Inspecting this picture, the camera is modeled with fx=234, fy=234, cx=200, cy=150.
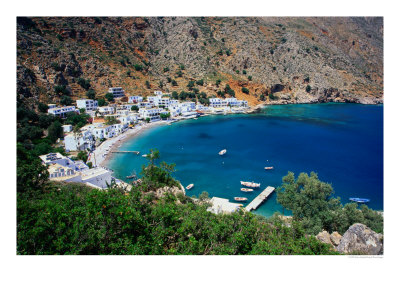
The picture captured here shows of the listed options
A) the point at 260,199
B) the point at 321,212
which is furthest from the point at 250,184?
the point at 321,212

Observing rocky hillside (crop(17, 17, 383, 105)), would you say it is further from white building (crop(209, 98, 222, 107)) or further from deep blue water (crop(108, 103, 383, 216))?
deep blue water (crop(108, 103, 383, 216))

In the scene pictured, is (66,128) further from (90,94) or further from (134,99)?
(134,99)

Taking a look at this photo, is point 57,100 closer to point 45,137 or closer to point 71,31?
point 45,137

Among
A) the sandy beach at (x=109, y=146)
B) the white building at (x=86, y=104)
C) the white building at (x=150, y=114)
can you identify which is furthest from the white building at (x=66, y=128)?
the white building at (x=150, y=114)

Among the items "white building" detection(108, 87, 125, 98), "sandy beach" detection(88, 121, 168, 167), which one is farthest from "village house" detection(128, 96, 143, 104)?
"sandy beach" detection(88, 121, 168, 167)

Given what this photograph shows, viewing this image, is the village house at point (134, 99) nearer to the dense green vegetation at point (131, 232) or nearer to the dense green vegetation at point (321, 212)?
the dense green vegetation at point (321, 212)

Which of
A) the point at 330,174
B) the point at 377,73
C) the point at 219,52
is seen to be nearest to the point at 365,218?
the point at 330,174
